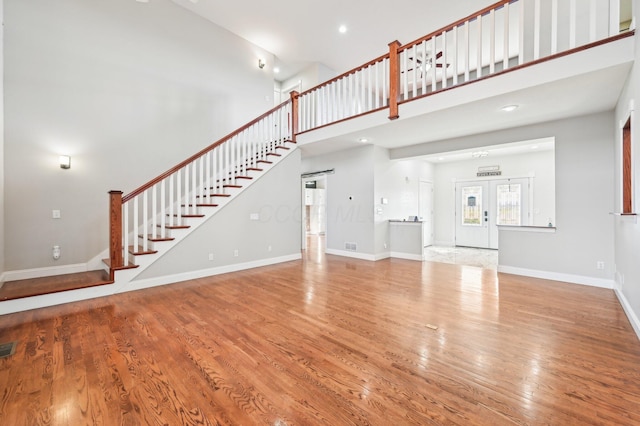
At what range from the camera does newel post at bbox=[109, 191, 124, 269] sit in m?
3.96

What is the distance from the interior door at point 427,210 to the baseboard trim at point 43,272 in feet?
26.2

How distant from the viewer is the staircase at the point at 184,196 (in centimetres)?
410

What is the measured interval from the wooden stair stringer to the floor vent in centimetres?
149

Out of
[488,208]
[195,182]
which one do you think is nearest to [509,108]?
[488,208]

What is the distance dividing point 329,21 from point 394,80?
9.26 ft

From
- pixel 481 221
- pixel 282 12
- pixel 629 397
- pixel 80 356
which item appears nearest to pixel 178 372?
pixel 80 356

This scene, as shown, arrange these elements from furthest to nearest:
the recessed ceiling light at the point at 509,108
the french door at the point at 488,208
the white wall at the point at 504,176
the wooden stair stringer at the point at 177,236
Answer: the french door at the point at 488,208, the white wall at the point at 504,176, the wooden stair stringer at the point at 177,236, the recessed ceiling light at the point at 509,108

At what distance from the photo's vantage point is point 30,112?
167 inches

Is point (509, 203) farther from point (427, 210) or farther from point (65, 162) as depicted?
point (65, 162)

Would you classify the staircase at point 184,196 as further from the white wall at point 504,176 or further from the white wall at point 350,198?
the white wall at point 504,176

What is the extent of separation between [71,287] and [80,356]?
1908mm

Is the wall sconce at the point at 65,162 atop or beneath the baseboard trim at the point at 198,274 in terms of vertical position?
atop

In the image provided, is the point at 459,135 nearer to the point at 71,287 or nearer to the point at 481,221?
the point at 481,221

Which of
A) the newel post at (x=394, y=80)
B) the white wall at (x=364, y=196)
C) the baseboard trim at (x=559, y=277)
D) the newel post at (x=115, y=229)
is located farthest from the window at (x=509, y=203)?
the newel post at (x=115, y=229)
